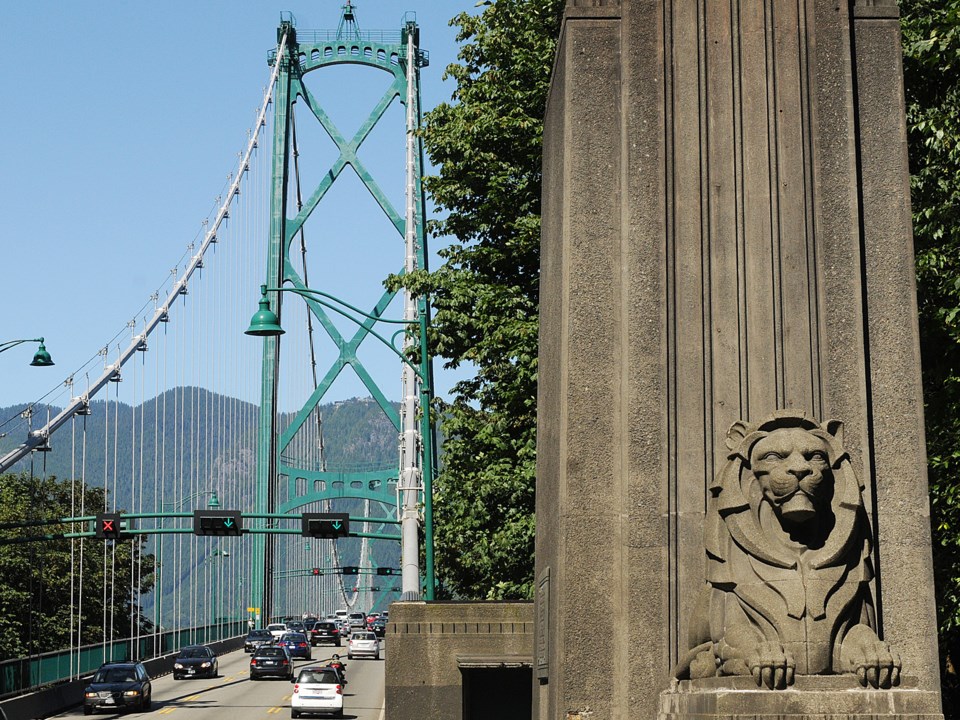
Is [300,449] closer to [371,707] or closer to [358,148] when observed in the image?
[358,148]

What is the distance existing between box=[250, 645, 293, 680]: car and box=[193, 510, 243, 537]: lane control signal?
16.3 m

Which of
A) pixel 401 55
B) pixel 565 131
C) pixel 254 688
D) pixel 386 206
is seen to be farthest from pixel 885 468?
pixel 401 55

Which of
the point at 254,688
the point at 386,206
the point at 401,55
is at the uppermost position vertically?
the point at 401,55

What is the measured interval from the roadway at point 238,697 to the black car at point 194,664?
37 centimetres

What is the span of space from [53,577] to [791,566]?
62783 millimetres

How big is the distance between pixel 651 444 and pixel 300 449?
115 metres

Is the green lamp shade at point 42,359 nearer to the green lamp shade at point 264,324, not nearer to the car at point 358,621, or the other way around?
the green lamp shade at point 264,324

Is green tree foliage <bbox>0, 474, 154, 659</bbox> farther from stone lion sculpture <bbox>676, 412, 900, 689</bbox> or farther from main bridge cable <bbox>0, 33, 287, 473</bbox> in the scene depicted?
stone lion sculpture <bbox>676, 412, 900, 689</bbox>

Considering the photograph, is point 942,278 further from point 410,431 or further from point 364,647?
point 364,647

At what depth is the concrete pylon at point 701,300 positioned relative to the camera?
12391 mm

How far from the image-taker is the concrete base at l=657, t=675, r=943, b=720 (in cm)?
1066

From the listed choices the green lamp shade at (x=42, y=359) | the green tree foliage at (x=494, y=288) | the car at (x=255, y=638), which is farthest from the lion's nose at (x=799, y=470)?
the car at (x=255, y=638)

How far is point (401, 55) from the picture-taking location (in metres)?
97.8

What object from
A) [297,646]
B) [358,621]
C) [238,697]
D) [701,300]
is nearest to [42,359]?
[238,697]
